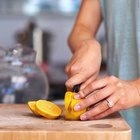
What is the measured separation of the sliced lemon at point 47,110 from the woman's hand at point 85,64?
68 millimetres

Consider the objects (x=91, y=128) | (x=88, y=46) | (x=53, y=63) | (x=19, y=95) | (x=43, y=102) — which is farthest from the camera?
(x=53, y=63)

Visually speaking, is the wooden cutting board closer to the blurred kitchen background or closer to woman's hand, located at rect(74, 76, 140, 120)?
woman's hand, located at rect(74, 76, 140, 120)

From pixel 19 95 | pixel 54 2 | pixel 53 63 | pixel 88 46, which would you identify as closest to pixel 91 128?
pixel 88 46

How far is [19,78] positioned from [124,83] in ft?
1.79

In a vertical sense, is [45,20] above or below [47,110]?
below

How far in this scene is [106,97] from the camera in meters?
0.84

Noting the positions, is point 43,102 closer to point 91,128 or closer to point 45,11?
point 91,128

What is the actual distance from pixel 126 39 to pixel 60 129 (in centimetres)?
42

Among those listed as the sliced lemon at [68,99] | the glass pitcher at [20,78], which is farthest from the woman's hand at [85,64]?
the glass pitcher at [20,78]

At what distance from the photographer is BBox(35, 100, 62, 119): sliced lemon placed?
0.84 meters

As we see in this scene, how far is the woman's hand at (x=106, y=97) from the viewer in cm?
83

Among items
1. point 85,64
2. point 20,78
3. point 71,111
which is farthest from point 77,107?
point 20,78

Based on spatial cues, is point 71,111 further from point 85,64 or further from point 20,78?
point 20,78

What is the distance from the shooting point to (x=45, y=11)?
132 inches
